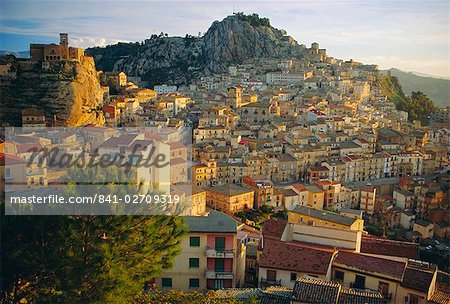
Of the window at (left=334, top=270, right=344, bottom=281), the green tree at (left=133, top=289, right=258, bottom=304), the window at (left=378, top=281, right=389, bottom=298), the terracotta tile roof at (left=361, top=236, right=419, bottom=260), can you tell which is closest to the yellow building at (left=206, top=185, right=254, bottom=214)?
the terracotta tile roof at (left=361, top=236, right=419, bottom=260)

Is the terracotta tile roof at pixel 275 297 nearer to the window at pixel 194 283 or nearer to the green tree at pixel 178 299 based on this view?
the green tree at pixel 178 299

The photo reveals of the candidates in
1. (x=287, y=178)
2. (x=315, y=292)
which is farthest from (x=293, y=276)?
(x=287, y=178)

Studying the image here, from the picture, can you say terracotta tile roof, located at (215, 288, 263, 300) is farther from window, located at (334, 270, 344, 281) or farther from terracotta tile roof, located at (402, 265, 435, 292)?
terracotta tile roof, located at (402, 265, 435, 292)

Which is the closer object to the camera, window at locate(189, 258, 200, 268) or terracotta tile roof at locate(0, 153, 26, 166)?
window at locate(189, 258, 200, 268)

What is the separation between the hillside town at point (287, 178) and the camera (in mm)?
10094

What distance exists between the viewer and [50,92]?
118ft

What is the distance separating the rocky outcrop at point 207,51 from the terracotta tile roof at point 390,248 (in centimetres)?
5531

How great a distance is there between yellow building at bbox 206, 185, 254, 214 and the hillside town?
0.07 m

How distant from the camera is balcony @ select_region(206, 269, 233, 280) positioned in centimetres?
1046

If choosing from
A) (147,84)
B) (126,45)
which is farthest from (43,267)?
(126,45)

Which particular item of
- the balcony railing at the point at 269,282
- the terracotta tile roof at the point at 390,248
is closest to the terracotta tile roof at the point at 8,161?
the balcony railing at the point at 269,282

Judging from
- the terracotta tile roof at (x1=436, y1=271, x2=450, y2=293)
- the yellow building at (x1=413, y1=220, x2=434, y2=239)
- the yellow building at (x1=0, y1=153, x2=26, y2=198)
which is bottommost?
the yellow building at (x1=413, y1=220, x2=434, y2=239)

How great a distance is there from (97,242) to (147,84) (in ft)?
211

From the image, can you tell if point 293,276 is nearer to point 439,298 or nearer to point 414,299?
point 414,299
